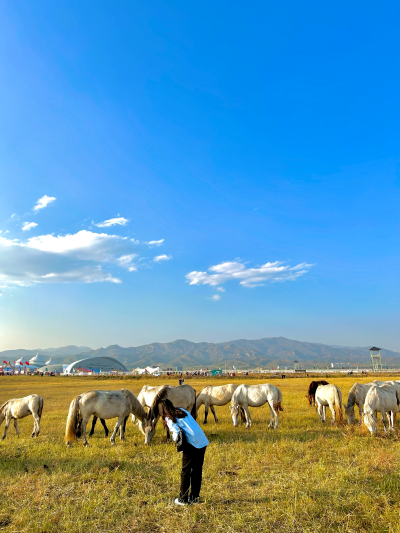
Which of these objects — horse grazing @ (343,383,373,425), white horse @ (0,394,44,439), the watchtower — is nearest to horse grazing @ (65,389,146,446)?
white horse @ (0,394,44,439)

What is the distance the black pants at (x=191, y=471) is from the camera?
6930mm

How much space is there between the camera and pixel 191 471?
7020 mm

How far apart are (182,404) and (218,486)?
686 cm

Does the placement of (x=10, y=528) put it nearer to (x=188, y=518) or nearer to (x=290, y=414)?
(x=188, y=518)

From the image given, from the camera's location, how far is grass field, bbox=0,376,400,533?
20.4ft

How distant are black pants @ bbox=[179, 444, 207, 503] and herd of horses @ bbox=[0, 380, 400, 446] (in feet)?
16.6

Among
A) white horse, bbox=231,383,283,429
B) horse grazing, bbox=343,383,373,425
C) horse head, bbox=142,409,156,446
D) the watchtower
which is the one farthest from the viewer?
the watchtower

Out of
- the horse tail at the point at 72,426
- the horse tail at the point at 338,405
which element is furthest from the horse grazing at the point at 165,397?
the horse tail at the point at 338,405

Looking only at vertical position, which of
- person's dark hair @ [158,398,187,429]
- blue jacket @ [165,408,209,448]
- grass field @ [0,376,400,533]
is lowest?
grass field @ [0,376,400,533]

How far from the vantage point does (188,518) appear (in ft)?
20.8

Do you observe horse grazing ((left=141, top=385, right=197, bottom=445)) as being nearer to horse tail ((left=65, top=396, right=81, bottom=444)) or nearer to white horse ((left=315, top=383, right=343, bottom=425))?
horse tail ((left=65, top=396, right=81, bottom=444))

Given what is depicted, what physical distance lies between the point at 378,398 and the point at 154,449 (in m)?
8.75

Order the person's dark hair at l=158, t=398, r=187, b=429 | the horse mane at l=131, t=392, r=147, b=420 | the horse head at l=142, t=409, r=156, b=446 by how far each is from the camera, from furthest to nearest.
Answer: the horse mane at l=131, t=392, r=147, b=420, the horse head at l=142, t=409, r=156, b=446, the person's dark hair at l=158, t=398, r=187, b=429

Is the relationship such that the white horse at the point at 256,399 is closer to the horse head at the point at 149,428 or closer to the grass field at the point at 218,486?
the grass field at the point at 218,486
